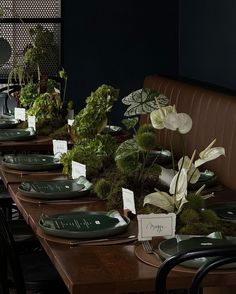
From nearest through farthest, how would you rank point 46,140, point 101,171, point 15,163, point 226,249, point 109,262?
1. point 226,249
2. point 109,262
3. point 101,171
4. point 15,163
5. point 46,140

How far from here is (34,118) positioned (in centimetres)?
536

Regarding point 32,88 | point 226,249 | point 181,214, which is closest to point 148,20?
point 32,88

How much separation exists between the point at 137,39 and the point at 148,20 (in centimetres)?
20

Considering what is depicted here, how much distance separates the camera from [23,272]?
337 cm

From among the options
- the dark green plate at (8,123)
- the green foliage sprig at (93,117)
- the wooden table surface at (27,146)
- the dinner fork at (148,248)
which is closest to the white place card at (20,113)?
the dark green plate at (8,123)

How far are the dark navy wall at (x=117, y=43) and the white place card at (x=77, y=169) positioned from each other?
3646 mm

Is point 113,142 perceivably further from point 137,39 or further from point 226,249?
point 137,39

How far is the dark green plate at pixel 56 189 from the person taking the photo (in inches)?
130

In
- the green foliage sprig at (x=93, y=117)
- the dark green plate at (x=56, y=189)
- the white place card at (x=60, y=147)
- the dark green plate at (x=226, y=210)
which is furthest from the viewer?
the white place card at (x=60, y=147)

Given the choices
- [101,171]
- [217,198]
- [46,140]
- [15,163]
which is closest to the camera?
[217,198]

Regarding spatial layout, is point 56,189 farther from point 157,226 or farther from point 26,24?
point 26,24

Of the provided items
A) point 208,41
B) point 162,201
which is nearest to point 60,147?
point 162,201

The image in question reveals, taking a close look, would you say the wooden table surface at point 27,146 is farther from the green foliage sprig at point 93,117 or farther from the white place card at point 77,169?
the white place card at point 77,169

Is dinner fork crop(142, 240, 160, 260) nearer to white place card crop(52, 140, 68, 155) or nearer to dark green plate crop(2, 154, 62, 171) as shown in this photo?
dark green plate crop(2, 154, 62, 171)
